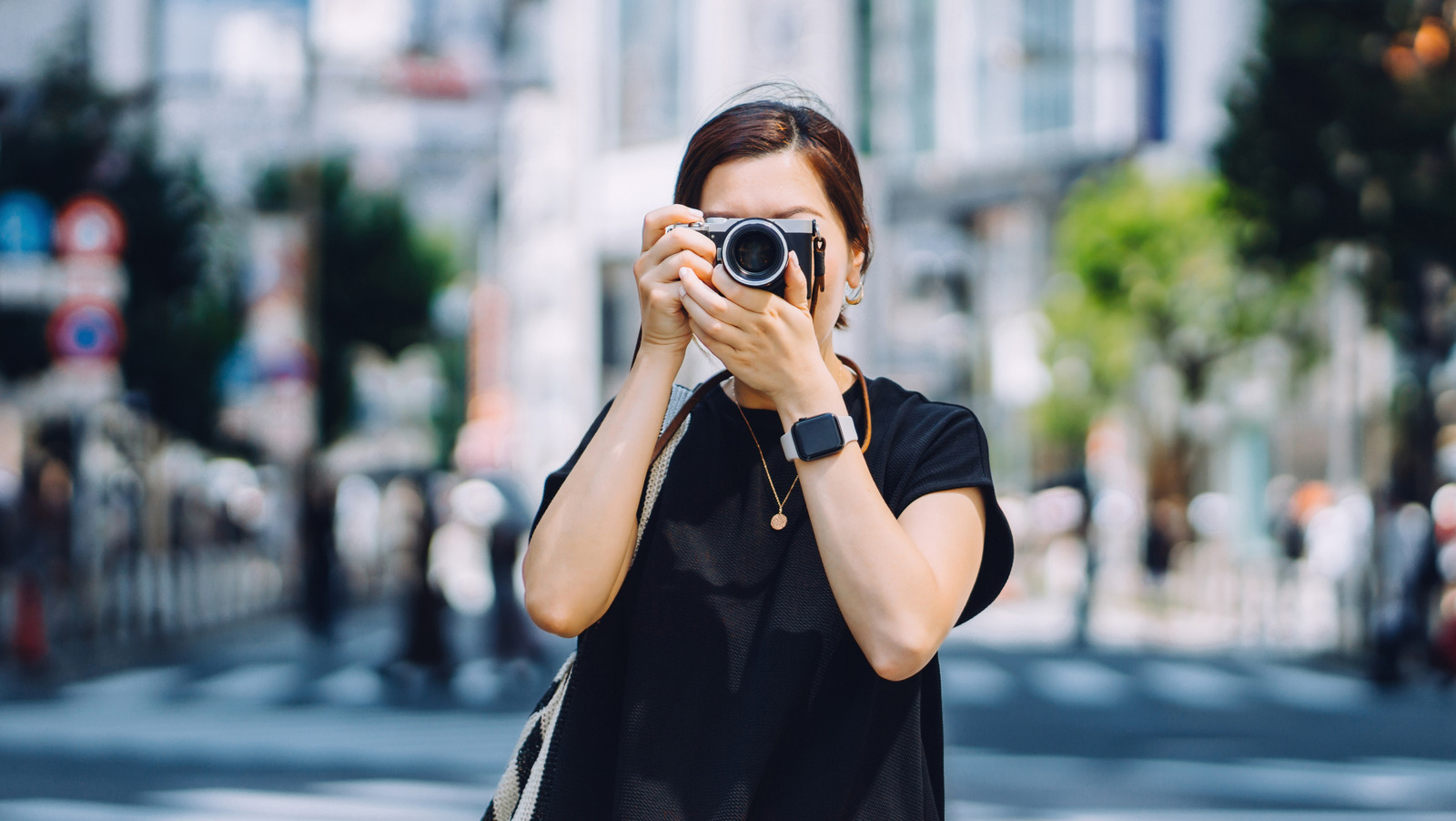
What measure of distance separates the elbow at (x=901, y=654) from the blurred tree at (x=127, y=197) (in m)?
18.9

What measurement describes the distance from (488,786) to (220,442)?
19046 millimetres

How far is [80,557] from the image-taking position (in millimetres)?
14578

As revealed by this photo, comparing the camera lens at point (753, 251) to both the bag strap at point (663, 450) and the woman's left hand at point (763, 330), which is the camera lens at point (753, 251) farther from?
the bag strap at point (663, 450)

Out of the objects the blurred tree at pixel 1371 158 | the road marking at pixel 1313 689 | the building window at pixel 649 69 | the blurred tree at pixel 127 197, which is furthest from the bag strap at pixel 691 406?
the building window at pixel 649 69

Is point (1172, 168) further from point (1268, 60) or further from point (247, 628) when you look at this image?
point (247, 628)

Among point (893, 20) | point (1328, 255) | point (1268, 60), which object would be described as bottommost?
point (1328, 255)

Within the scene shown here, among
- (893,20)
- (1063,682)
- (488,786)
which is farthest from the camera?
(893,20)

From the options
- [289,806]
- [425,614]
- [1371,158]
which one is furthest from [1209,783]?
[1371,158]

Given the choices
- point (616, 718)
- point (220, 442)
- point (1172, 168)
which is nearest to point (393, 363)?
point (220, 442)

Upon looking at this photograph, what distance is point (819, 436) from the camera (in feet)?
5.09

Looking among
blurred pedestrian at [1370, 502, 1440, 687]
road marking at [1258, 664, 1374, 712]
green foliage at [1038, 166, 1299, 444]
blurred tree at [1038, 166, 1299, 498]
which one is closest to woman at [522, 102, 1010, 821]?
road marking at [1258, 664, 1374, 712]

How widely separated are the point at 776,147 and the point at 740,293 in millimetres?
210

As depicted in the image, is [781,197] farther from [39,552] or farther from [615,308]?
[615,308]

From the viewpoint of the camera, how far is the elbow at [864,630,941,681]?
5.05ft
